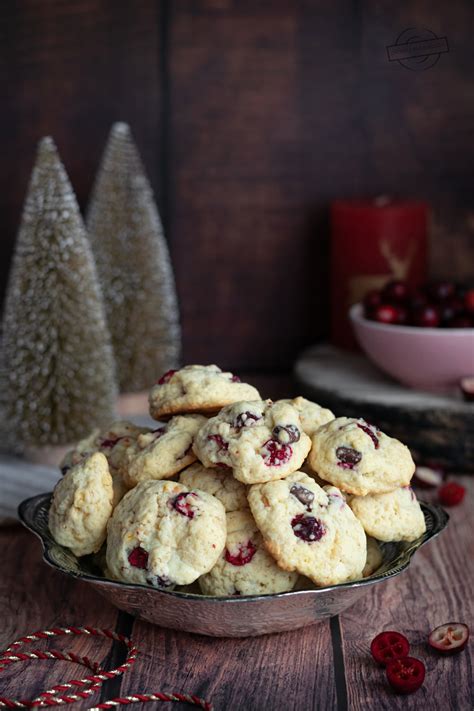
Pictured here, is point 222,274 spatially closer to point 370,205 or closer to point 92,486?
point 370,205

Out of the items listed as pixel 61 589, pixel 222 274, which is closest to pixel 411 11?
pixel 222 274

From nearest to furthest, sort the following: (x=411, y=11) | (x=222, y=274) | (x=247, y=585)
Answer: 1. (x=247, y=585)
2. (x=411, y=11)
3. (x=222, y=274)

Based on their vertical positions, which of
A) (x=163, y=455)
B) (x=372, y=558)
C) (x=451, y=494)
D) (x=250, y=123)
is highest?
(x=250, y=123)

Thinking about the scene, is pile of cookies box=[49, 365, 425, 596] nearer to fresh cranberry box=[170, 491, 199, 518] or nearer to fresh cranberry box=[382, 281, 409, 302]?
fresh cranberry box=[170, 491, 199, 518]

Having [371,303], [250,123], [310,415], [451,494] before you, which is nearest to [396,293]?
[371,303]

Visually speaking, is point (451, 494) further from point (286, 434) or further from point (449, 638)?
point (286, 434)

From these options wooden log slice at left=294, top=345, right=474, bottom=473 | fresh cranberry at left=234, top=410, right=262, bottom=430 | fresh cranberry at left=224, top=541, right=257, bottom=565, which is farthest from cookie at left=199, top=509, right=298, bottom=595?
wooden log slice at left=294, top=345, right=474, bottom=473

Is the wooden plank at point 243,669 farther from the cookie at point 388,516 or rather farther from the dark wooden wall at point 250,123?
the dark wooden wall at point 250,123

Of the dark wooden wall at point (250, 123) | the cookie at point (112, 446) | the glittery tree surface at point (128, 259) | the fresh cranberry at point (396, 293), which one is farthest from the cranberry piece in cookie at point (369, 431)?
the dark wooden wall at point (250, 123)
